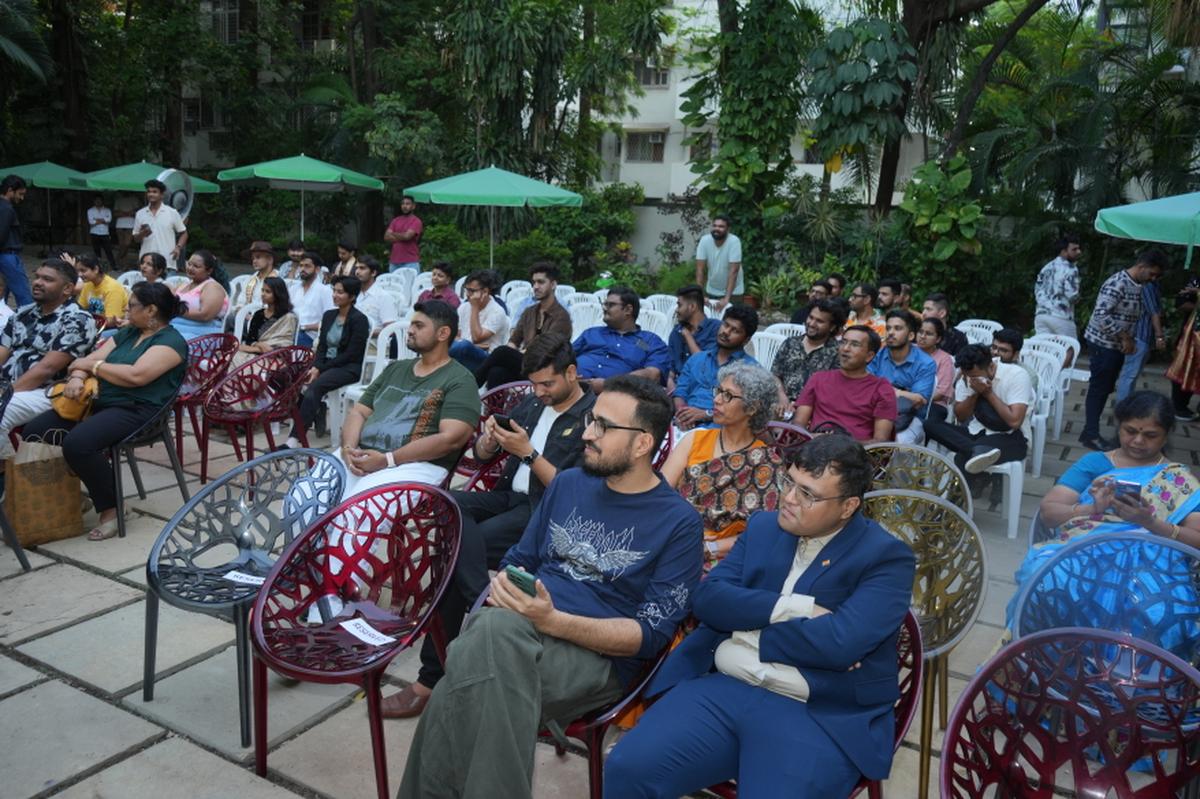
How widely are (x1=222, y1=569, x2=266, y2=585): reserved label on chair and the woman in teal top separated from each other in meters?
1.75

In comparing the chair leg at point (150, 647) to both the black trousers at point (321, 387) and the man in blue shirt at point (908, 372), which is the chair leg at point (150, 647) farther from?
the man in blue shirt at point (908, 372)

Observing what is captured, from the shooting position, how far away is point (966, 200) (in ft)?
36.0

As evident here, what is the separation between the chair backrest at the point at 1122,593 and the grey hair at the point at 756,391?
1.03 m

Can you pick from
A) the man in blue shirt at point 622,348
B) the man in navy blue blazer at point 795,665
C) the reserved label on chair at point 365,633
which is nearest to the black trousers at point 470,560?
the reserved label on chair at point 365,633

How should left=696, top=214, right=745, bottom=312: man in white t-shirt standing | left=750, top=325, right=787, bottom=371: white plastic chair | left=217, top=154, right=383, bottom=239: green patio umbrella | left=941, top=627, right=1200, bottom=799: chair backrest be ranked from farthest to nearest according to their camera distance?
left=217, top=154, right=383, bottom=239: green patio umbrella → left=696, top=214, right=745, bottom=312: man in white t-shirt standing → left=750, top=325, right=787, bottom=371: white plastic chair → left=941, top=627, right=1200, bottom=799: chair backrest

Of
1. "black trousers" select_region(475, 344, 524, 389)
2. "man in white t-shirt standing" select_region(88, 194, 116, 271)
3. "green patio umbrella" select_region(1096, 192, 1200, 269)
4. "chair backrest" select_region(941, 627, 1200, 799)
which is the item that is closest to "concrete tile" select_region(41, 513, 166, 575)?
"black trousers" select_region(475, 344, 524, 389)

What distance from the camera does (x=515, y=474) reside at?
12.1 feet

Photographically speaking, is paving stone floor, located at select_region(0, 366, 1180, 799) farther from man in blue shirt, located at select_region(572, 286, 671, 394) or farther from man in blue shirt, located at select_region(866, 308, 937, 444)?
man in blue shirt, located at select_region(572, 286, 671, 394)

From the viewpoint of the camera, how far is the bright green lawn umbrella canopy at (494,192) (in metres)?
8.88

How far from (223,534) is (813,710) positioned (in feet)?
6.94

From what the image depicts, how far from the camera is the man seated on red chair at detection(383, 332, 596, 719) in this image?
3061 mm

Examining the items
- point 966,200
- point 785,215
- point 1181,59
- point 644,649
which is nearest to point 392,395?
point 644,649

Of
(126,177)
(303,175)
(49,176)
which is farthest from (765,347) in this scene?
(49,176)

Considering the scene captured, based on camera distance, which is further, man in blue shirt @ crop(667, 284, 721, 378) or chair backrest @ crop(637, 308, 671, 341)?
chair backrest @ crop(637, 308, 671, 341)
